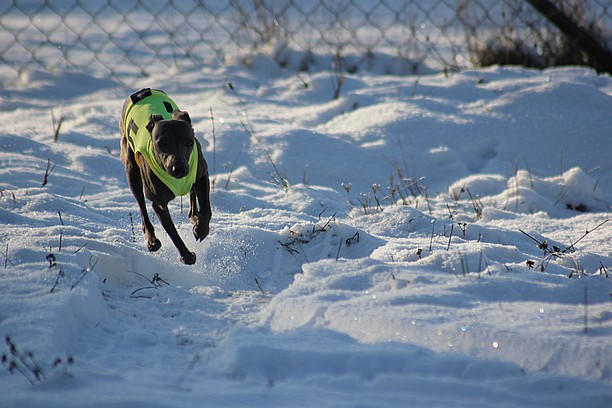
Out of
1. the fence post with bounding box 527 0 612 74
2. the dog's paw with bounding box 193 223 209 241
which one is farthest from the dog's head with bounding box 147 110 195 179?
the fence post with bounding box 527 0 612 74

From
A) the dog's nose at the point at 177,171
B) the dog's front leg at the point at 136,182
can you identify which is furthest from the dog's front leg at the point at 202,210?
the dog's nose at the point at 177,171

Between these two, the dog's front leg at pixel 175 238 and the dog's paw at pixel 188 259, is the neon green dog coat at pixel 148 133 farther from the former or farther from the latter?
the dog's paw at pixel 188 259

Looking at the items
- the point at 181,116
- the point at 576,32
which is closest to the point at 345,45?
the point at 576,32

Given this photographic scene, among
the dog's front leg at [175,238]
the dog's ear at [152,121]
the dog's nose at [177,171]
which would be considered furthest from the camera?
the dog's front leg at [175,238]

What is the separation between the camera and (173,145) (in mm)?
3084

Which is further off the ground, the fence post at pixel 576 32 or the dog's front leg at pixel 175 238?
the fence post at pixel 576 32

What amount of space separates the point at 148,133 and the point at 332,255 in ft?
3.82

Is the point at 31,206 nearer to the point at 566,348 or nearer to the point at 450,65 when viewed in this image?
the point at 566,348

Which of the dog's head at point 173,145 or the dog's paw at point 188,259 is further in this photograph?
the dog's paw at point 188,259

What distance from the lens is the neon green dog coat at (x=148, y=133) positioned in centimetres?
322

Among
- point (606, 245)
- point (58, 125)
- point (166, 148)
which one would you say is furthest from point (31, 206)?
point (606, 245)

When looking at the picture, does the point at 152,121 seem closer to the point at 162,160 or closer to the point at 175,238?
the point at 162,160

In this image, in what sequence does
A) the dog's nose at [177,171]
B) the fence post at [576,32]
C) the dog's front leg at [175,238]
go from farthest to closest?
the fence post at [576,32], the dog's front leg at [175,238], the dog's nose at [177,171]

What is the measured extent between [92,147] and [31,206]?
164 cm
